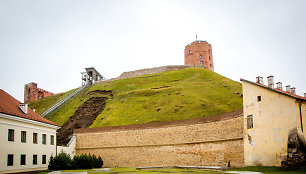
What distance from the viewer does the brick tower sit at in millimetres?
92000

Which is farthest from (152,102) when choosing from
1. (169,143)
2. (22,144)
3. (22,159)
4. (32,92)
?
(32,92)

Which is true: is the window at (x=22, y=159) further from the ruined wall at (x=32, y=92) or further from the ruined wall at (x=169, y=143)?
the ruined wall at (x=32, y=92)

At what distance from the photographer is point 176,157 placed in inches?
1479

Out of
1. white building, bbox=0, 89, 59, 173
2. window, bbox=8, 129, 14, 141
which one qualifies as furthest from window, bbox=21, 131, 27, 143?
window, bbox=8, 129, 14, 141

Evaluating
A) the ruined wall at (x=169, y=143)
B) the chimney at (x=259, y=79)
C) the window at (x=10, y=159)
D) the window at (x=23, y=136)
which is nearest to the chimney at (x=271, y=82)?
the chimney at (x=259, y=79)

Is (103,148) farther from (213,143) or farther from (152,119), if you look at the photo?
(213,143)

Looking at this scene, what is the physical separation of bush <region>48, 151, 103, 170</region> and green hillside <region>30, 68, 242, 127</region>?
10.9 meters

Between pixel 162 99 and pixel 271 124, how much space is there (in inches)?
1206

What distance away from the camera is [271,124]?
86.5 ft

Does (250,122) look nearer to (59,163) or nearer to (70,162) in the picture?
(70,162)

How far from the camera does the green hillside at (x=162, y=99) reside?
155 feet

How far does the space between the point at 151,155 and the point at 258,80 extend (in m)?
17.7

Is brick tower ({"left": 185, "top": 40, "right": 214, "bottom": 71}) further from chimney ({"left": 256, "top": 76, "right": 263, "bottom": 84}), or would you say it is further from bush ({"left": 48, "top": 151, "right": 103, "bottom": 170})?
chimney ({"left": 256, "top": 76, "right": 263, "bottom": 84})

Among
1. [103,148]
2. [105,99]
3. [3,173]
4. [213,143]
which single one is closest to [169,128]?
[213,143]
